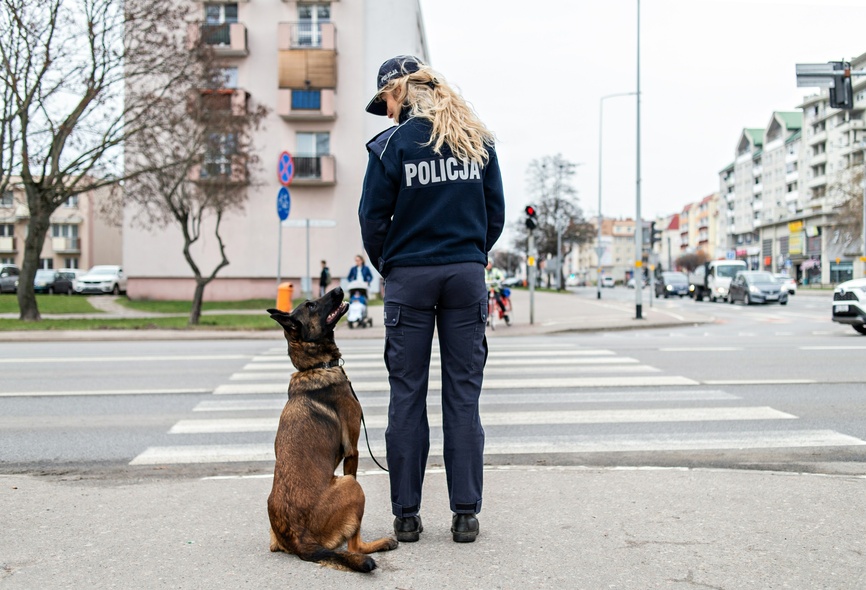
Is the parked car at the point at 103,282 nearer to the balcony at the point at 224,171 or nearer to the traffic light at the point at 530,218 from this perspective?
the balcony at the point at 224,171

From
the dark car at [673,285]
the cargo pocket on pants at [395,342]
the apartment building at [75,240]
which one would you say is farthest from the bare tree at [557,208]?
the cargo pocket on pants at [395,342]

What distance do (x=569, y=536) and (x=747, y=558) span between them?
2.42ft

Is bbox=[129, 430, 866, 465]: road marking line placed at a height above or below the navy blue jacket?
below

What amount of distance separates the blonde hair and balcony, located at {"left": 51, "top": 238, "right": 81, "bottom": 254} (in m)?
84.9

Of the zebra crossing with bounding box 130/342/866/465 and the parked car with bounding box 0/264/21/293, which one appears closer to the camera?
the zebra crossing with bounding box 130/342/866/465

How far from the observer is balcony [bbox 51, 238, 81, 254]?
3172 inches

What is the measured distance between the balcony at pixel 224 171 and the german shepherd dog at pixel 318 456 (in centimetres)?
2047

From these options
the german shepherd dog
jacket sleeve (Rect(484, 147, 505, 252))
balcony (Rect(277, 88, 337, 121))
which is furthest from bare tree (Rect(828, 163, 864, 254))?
Result: the german shepherd dog

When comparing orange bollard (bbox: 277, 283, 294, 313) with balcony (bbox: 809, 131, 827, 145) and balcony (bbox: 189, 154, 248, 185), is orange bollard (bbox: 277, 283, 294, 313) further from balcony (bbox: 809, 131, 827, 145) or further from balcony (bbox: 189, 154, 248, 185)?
balcony (bbox: 809, 131, 827, 145)

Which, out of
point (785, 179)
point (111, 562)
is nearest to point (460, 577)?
point (111, 562)

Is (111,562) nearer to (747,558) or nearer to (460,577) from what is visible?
(460,577)

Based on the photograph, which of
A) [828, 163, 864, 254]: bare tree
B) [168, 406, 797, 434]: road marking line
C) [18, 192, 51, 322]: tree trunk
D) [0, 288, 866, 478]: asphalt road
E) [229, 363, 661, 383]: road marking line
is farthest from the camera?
[828, 163, 864, 254]: bare tree

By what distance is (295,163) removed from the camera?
3838 cm

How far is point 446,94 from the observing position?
365cm
